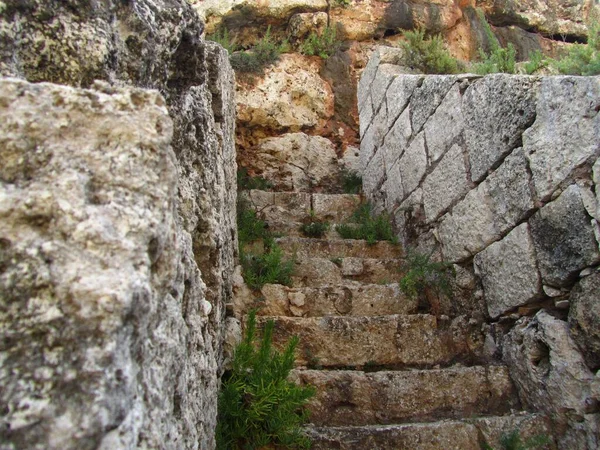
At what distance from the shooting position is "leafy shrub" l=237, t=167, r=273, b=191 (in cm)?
555

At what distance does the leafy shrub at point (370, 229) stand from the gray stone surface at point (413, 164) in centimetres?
34

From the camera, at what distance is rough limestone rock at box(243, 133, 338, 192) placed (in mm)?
5992

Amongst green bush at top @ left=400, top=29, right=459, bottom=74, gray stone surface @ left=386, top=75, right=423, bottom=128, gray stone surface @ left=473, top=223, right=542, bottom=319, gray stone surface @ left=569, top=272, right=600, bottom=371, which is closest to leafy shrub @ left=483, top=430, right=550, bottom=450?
gray stone surface @ left=569, top=272, right=600, bottom=371

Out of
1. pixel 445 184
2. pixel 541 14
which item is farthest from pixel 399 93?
pixel 541 14

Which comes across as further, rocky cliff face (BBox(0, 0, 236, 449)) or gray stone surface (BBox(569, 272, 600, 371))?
gray stone surface (BBox(569, 272, 600, 371))

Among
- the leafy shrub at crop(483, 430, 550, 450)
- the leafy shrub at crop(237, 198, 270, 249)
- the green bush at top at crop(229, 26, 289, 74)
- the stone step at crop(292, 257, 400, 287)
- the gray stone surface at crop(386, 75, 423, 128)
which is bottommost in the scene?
the leafy shrub at crop(483, 430, 550, 450)

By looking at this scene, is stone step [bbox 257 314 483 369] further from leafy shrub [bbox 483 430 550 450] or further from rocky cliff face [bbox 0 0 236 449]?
rocky cliff face [bbox 0 0 236 449]

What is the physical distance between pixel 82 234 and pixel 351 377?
2171 mm

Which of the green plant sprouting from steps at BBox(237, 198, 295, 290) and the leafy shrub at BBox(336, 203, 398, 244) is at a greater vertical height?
the leafy shrub at BBox(336, 203, 398, 244)

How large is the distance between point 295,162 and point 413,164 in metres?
2.17

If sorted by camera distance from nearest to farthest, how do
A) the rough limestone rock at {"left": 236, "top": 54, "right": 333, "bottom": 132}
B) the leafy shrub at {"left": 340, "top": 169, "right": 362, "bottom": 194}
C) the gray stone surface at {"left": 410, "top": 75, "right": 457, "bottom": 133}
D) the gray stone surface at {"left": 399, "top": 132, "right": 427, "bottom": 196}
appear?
the gray stone surface at {"left": 410, "top": 75, "right": 457, "bottom": 133} → the gray stone surface at {"left": 399, "top": 132, "right": 427, "bottom": 196} → the leafy shrub at {"left": 340, "top": 169, "right": 362, "bottom": 194} → the rough limestone rock at {"left": 236, "top": 54, "right": 333, "bottom": 132}

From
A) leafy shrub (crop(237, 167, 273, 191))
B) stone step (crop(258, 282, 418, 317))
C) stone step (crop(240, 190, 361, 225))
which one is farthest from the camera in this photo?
leafy shrub (crop(237, 167, 273, 191))

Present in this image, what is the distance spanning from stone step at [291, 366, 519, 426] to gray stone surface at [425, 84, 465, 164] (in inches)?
61.5

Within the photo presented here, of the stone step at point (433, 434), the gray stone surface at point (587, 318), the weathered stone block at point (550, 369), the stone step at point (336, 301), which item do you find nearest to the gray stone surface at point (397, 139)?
the stone step at point (336, 301)
